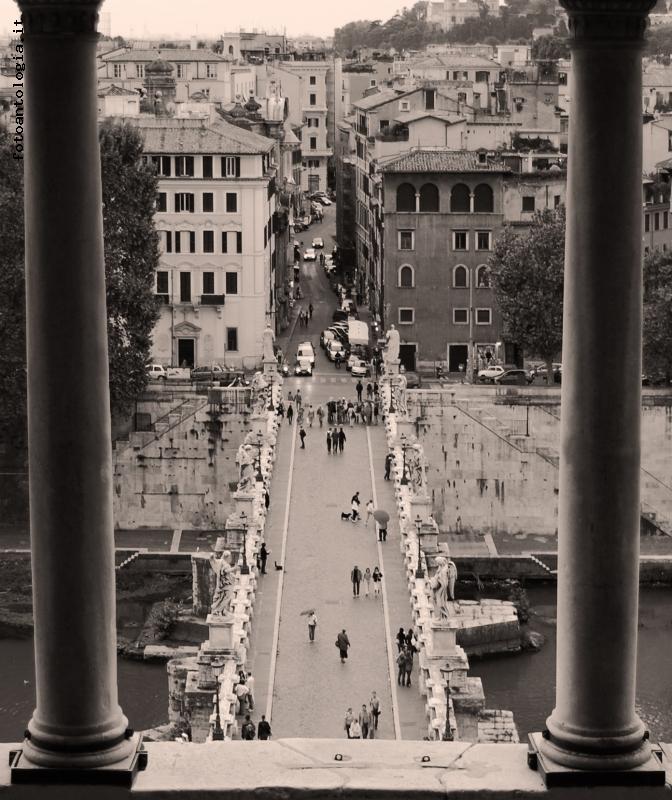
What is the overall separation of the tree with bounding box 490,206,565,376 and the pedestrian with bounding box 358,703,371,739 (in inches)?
1086

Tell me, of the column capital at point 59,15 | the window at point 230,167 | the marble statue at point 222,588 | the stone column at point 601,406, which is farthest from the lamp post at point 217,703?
the window at point 230,167

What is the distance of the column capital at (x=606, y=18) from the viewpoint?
11.1 metres

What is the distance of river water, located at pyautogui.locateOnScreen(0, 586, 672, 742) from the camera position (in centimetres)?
3916

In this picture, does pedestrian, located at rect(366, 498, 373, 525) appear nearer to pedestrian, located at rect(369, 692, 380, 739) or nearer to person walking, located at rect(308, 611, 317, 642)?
person walking, located at rect(308, 611, 317, 642)

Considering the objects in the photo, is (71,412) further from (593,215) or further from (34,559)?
(593,215)

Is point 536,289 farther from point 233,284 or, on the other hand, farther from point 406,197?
point 233,284

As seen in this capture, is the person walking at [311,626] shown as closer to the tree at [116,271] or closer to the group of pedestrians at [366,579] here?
the group of pedestrians at [366,579]

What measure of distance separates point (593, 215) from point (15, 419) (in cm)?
4265

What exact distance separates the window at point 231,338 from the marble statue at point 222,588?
26.8 m

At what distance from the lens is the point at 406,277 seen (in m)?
67.1

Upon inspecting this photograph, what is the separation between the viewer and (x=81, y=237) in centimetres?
1136

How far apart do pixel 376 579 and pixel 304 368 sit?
75.7ft

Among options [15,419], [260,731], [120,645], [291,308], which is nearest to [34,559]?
[260,731]

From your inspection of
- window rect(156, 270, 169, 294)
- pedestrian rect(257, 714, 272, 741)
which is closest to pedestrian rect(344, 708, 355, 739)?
pedestrian rect(257, 714, 272, 741)
